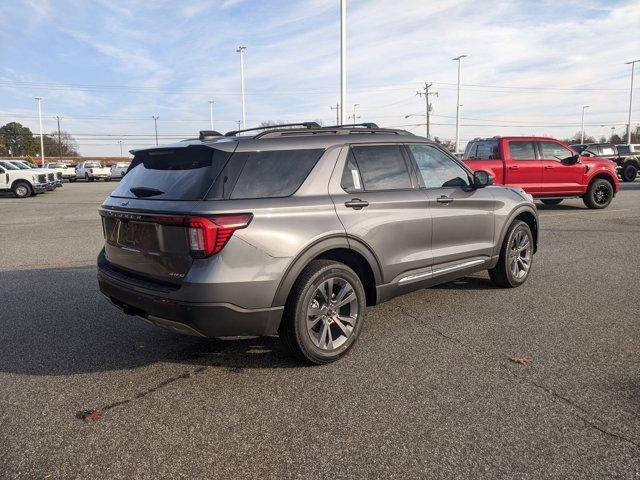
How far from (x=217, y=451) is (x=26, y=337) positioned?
2730 mm

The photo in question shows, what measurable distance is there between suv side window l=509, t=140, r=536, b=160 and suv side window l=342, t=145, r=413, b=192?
30.0ft

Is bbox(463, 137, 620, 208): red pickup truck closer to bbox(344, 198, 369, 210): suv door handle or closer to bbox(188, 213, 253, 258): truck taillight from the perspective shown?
bbox(344, 198, 369, 210): suv door handle

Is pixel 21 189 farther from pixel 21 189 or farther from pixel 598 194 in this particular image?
pixel 598 194

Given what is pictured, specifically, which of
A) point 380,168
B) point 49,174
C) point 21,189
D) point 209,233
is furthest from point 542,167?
point 49,174

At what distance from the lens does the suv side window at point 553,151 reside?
1285 cm

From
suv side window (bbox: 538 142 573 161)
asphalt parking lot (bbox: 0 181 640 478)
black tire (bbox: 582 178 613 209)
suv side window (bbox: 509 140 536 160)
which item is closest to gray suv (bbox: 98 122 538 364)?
asphalt parking lot (bbox: 0 181 640 478)

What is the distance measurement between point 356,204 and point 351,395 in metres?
1.46

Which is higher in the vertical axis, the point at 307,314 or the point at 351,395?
the point at 307,314

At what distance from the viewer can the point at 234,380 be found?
3.54m

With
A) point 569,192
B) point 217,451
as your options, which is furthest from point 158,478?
point 569,192

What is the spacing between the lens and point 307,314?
142 inches

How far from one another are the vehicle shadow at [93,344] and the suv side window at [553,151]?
11.0 m

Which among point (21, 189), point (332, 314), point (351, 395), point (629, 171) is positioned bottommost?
point (351, 395)

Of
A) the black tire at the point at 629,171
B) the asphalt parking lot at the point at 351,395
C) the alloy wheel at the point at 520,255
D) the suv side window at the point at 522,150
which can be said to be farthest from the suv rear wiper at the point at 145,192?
the black tire at the point at 629,171
